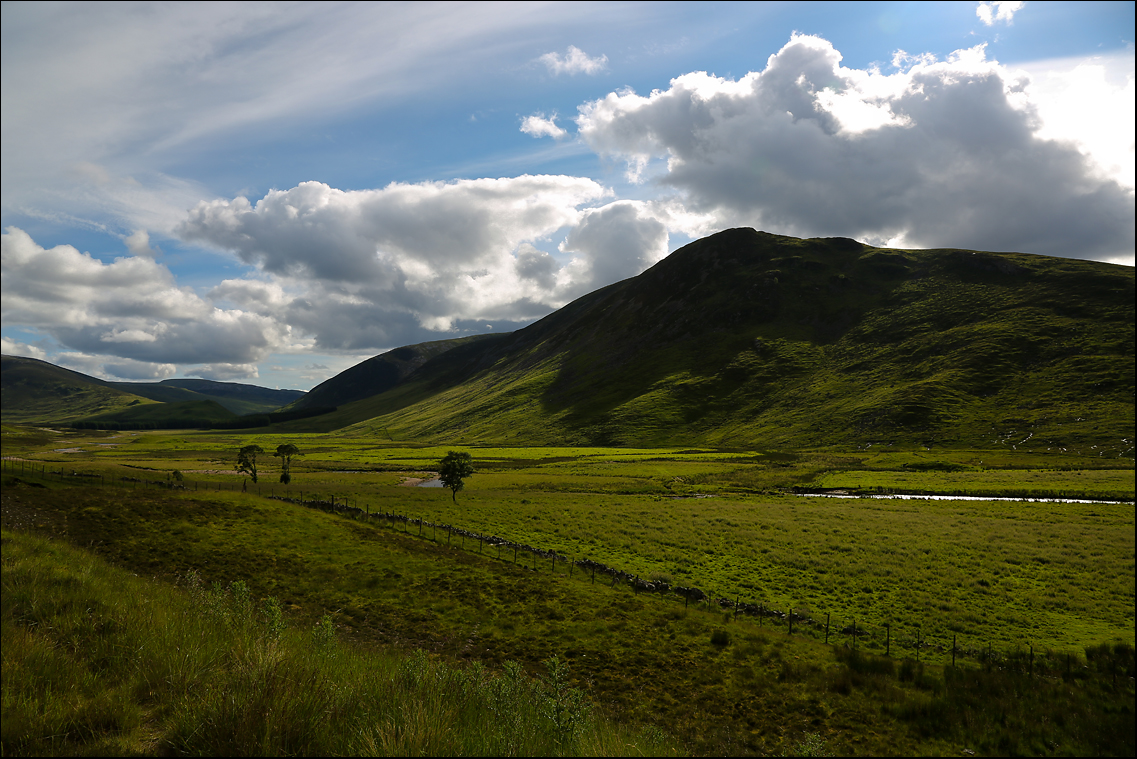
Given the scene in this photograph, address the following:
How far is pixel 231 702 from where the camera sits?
5.55 m

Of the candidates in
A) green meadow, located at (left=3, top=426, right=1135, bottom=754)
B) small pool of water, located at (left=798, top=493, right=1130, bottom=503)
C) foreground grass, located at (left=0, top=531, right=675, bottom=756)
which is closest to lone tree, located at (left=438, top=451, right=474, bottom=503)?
green meadow, located at (left=3, top=426, right=1135, bottom=754)

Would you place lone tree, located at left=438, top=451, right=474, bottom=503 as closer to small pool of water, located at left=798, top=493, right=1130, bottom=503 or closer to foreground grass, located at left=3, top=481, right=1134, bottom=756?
foreground grass, located at left=3, top=481, right=1134, bottom=756

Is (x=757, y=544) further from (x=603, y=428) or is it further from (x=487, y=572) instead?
(x=603, y=428)

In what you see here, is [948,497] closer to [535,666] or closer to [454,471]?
[454,471]

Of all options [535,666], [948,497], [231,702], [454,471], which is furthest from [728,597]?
[948,497]

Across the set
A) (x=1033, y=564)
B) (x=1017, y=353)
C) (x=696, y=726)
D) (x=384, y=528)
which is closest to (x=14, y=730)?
(x=696, y=726)

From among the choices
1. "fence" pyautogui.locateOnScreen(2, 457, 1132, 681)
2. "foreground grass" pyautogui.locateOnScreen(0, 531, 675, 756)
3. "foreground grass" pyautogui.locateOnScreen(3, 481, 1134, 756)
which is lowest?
"fence" pyautogui.locateOnScreen(2, 457, 1132, 681)

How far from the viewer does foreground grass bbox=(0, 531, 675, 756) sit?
5355 mm

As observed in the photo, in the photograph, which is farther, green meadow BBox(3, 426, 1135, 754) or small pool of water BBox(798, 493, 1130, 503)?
small pool of water BBox(798, 493, 1130, 503)

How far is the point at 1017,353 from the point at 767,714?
641 feet

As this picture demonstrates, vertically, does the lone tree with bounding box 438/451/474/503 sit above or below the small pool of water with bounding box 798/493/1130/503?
above

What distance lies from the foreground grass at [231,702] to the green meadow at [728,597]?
0.56 feet

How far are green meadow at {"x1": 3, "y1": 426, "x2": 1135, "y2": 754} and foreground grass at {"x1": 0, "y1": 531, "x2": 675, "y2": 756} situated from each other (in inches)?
6.7

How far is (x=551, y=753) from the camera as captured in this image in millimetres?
5684
